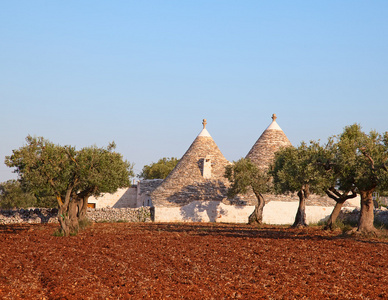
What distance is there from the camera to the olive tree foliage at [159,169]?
76281 millimetres

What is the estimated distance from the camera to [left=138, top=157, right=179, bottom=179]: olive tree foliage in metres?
76.3

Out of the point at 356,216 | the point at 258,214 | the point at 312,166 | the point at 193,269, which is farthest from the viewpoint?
the point at 258,214

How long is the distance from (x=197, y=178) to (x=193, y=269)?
96.4ft

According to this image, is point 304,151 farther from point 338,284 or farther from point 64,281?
point 64,281

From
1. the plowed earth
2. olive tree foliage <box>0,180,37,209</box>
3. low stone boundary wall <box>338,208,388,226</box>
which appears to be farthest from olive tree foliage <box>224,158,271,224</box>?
olive tree foliage <box>0,180,37,209</box>

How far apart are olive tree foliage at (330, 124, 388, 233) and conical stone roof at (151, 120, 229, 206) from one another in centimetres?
1843

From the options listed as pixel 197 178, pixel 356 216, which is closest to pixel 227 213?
pixel 197 178

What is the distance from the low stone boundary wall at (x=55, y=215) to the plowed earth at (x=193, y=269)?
53.2ft

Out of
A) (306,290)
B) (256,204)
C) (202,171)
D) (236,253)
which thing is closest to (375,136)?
(236,253)

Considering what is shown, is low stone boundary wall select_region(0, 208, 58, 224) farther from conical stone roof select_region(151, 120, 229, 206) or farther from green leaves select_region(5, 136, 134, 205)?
green leaves select_region(5, 136, 134, 205)

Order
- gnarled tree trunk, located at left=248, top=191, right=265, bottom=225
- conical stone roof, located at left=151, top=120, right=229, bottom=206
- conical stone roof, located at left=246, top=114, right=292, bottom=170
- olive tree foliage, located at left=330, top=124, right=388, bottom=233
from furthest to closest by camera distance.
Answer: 1. conical stone roof, located at left=246, top=114, right=292, bottom=170
2. conical stone roof, located at left=151, top=120, right=229, bottom=206
3. gnarled tree trunk, located at left=248, top=191, right=265, bottom=225
4. olive tree foliage, located at left=330, top=124, right=388, bottom=233

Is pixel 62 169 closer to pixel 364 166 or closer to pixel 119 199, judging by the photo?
pixel 364 166

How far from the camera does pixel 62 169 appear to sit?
25.1m

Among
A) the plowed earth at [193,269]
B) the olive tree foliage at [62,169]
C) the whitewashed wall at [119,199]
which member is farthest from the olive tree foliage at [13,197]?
the plowed earth at [193,269]
